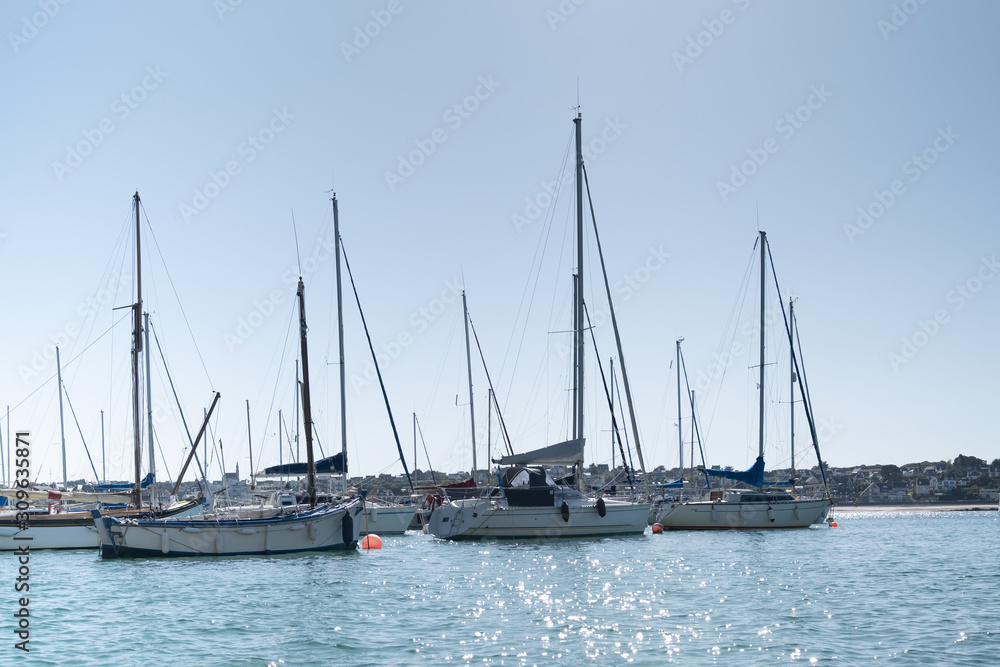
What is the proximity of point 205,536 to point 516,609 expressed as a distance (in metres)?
17.4

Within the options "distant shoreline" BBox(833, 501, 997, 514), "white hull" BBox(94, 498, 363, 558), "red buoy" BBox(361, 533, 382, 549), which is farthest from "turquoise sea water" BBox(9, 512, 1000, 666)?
"distant shoreline" BBox(833, 501, 997, 514)

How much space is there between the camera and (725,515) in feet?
165

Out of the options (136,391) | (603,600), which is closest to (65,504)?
(136,391)

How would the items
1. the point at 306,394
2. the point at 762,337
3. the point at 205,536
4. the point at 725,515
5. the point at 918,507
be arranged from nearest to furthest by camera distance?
1. the point at 205,536
2. the point at 306,394
3. the point at 725,515
4. the point at 762,337
5. the point at 918,507

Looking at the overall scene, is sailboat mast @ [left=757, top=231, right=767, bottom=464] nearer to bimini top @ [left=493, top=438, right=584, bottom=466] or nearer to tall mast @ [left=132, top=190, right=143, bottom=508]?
bimini top @ [left=493, top=438, right=584, bottom=466]

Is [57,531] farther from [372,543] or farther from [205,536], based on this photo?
[372,543]

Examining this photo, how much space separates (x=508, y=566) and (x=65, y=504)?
31.1 metres

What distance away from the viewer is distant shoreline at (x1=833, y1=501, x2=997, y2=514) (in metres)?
123

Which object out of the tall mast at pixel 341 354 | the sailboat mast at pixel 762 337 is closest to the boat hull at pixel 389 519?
the tall mast at pixel 341 354

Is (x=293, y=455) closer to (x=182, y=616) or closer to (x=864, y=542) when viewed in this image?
(x=864, y=542)

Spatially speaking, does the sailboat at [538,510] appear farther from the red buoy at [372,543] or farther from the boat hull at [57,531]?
the boat hull at [57,531]

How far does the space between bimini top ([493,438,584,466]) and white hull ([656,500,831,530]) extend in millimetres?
11062

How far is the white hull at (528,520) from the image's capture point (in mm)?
40906

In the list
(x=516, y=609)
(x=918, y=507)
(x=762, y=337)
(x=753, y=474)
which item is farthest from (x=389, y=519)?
(x=918, y=507)
